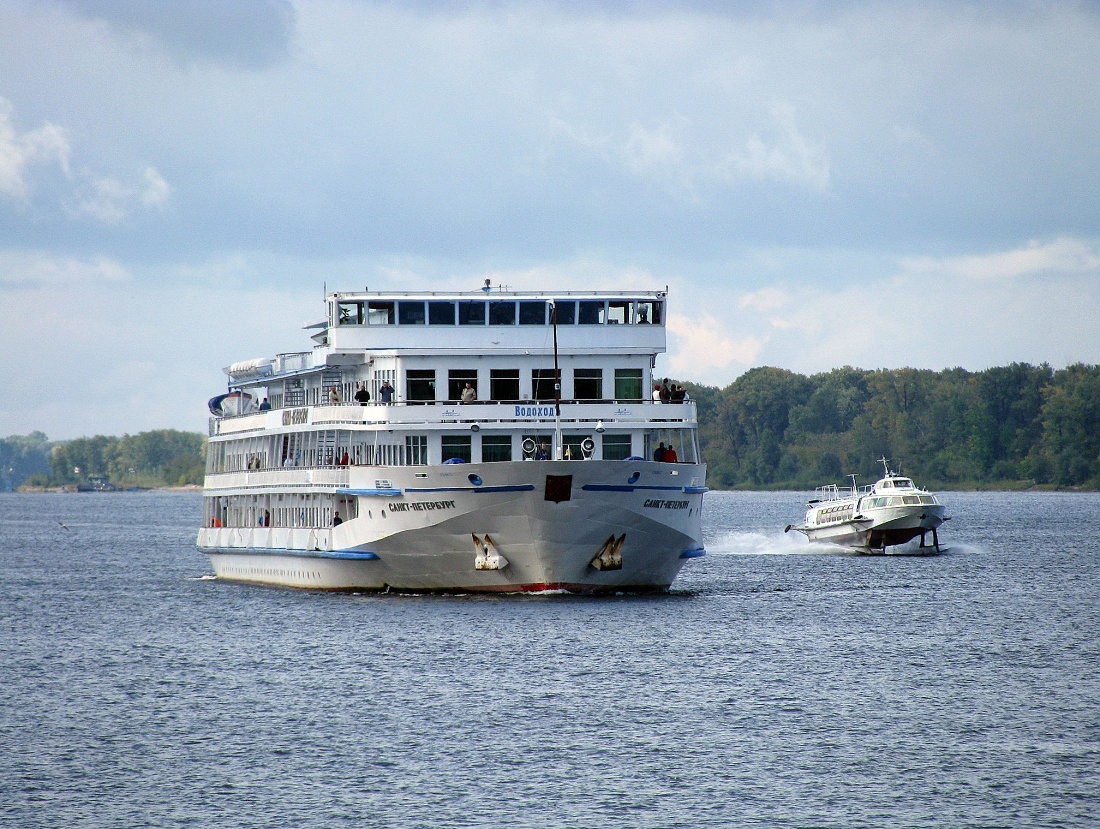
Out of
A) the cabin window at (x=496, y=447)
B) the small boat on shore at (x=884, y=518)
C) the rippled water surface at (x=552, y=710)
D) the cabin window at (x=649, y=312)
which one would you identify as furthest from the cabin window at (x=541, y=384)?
the small boat on shore at (x=884, y=518)

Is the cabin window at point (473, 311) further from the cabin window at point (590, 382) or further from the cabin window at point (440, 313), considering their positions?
the cabin window at point (590, 382)

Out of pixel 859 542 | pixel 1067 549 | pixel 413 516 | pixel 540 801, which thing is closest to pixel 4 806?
pixel 540 801

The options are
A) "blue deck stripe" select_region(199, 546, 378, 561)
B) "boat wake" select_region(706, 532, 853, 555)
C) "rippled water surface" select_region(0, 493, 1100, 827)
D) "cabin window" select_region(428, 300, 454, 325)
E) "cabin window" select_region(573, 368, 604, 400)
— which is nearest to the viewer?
"rippled water surface" select_region(0, 493, 1100, 827)

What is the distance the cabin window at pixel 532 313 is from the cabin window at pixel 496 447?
4.62 metres

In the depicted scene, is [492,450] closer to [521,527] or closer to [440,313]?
[521,527]

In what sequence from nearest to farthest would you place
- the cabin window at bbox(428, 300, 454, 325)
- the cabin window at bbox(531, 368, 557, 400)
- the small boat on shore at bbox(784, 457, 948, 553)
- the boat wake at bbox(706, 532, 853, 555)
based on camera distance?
the cabin window at bbox(531, 368, 557, 400)
the cabin window at bbox(428, 300, 454, 325)
the small boat on shore at bbox(784, 457, 948, 553)
the boat wake at bbox(706, 532, 853, 555)

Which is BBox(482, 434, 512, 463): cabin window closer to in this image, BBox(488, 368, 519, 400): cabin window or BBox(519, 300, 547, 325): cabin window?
BBox(488, 368, 519, 400): cabin window

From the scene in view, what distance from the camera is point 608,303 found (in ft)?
198

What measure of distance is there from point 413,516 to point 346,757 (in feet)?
65.9

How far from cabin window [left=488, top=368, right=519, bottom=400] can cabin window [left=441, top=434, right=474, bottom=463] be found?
8.02ft

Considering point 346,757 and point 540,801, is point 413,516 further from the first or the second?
point 540,801

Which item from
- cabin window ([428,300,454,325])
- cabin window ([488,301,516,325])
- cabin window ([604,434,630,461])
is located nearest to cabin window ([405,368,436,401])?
cabin window ([428,300,454,325])

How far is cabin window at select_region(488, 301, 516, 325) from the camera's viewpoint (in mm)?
59438

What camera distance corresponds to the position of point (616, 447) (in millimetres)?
58438
